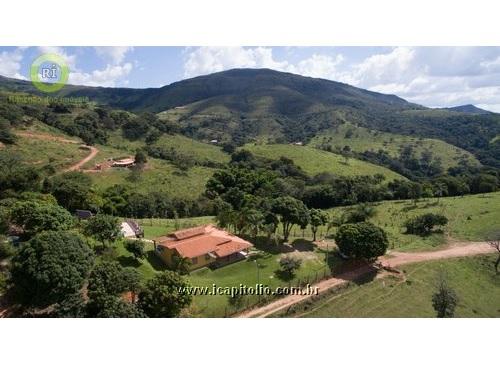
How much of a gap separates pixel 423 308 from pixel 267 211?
1674 cm

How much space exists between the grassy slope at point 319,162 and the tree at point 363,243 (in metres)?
53.9

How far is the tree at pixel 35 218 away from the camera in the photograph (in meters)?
30.9

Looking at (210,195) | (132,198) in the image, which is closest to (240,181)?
(210,195)

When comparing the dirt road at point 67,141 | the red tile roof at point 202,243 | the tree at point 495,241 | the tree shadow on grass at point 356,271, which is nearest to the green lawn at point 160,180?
the dirt road at point 67,141

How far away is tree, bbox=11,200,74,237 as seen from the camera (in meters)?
30.9

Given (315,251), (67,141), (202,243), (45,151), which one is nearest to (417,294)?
(315,251)

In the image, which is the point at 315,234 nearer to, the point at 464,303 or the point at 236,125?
the point at 464,303

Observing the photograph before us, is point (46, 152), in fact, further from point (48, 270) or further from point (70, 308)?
point (70, 308)

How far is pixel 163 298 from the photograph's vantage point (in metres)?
24.2

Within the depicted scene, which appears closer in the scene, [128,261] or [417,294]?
[128,261]

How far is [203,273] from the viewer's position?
31.6 meters

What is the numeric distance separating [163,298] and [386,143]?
13454cm

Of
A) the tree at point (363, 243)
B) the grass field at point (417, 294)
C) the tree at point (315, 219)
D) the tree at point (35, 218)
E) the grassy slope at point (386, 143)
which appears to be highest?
the grassy slope at point (386, 143)

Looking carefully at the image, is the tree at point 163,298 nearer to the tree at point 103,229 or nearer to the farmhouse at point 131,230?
the tree at point 103,229
